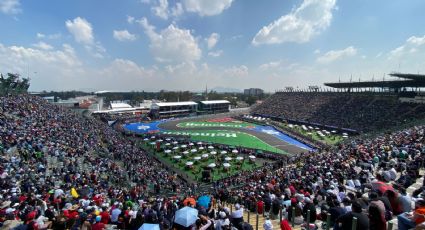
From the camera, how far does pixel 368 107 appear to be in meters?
69.6

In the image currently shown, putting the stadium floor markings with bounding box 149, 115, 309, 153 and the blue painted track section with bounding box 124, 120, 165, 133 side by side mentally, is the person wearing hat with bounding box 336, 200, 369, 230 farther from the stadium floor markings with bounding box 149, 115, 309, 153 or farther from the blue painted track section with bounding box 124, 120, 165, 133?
the blue painted track section with bounding box 124, 120, 165, 133

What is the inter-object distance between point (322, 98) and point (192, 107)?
4878 cm

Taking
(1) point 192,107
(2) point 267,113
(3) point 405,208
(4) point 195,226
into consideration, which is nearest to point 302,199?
(3) point 405,208

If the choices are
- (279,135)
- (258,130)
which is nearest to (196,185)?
(279,135)

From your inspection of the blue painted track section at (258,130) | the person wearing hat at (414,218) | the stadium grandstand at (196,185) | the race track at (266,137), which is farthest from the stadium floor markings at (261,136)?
the person wearing hat at (414,218)

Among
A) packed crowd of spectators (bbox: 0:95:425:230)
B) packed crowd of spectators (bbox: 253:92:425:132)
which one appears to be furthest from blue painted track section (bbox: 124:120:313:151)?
packed crowd of spectators (bbox: 0:95:425:230)

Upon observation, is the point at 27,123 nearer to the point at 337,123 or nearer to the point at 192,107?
the point at 337,123

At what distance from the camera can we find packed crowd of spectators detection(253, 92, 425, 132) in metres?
58.9

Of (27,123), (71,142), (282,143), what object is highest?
(27,123)

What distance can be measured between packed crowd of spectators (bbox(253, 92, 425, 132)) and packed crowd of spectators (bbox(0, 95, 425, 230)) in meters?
37.1

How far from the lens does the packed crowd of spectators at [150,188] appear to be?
31.6 ft

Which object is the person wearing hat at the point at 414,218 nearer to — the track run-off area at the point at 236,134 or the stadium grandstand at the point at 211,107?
the track run-off area at the point at 236,134

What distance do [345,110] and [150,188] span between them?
6406 cm

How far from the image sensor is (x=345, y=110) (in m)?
73.2
